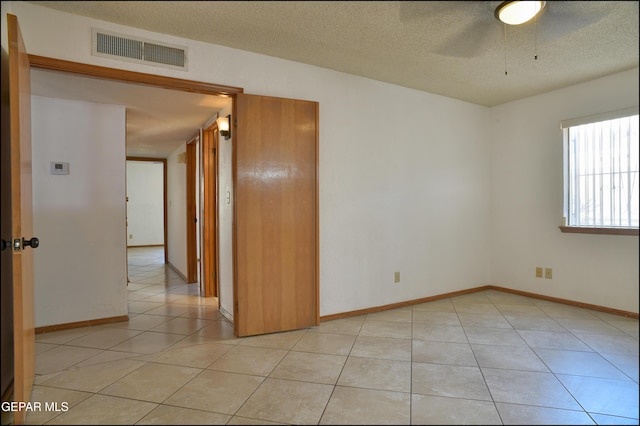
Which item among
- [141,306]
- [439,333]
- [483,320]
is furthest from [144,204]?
[483,320]

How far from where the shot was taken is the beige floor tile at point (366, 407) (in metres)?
1.77

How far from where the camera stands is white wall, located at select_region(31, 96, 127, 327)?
10.5ft

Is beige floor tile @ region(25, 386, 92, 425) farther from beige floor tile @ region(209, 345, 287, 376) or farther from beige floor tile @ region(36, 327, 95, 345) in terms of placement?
beige floor tile @ region(36, 327, 95, 345)

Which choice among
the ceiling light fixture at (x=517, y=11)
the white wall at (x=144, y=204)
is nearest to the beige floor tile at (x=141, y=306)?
the ceiling light fixture at (x=517, y=11)

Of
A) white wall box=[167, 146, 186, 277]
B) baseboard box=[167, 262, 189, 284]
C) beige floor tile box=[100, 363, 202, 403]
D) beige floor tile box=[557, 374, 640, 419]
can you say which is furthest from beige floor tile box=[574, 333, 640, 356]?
white wall box=[167, 146, 186, 277]

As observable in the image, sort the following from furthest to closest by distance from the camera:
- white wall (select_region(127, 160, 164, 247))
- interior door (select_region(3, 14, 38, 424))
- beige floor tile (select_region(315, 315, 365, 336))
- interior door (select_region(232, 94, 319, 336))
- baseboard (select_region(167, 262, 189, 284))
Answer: white wall (select_region(127, 160, 164, 247))
baseboard (select_region(167, 262, 189, 284))
beige floor tile (select_region(315, 315, 365, 336))
interior door (select_region(232, 94, 319, 336))
interior door (select_region(3, 14, 38, 424))

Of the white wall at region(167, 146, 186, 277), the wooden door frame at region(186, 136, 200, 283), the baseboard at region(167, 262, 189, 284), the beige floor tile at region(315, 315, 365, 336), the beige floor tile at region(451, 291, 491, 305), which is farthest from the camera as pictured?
the white wall at region(167, 146, 186, 277)

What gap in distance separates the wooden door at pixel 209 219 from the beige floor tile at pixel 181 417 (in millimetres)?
2593

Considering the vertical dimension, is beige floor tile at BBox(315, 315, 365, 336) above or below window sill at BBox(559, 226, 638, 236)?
below

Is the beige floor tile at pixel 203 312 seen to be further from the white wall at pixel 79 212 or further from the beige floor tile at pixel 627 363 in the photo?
the beige floor tile at pixel 627 363

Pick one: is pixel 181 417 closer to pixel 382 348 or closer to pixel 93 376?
pixel 93 376

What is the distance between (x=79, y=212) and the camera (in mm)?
3359

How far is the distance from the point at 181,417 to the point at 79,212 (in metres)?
2.48

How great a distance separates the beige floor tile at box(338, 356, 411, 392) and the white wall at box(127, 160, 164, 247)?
886cm
